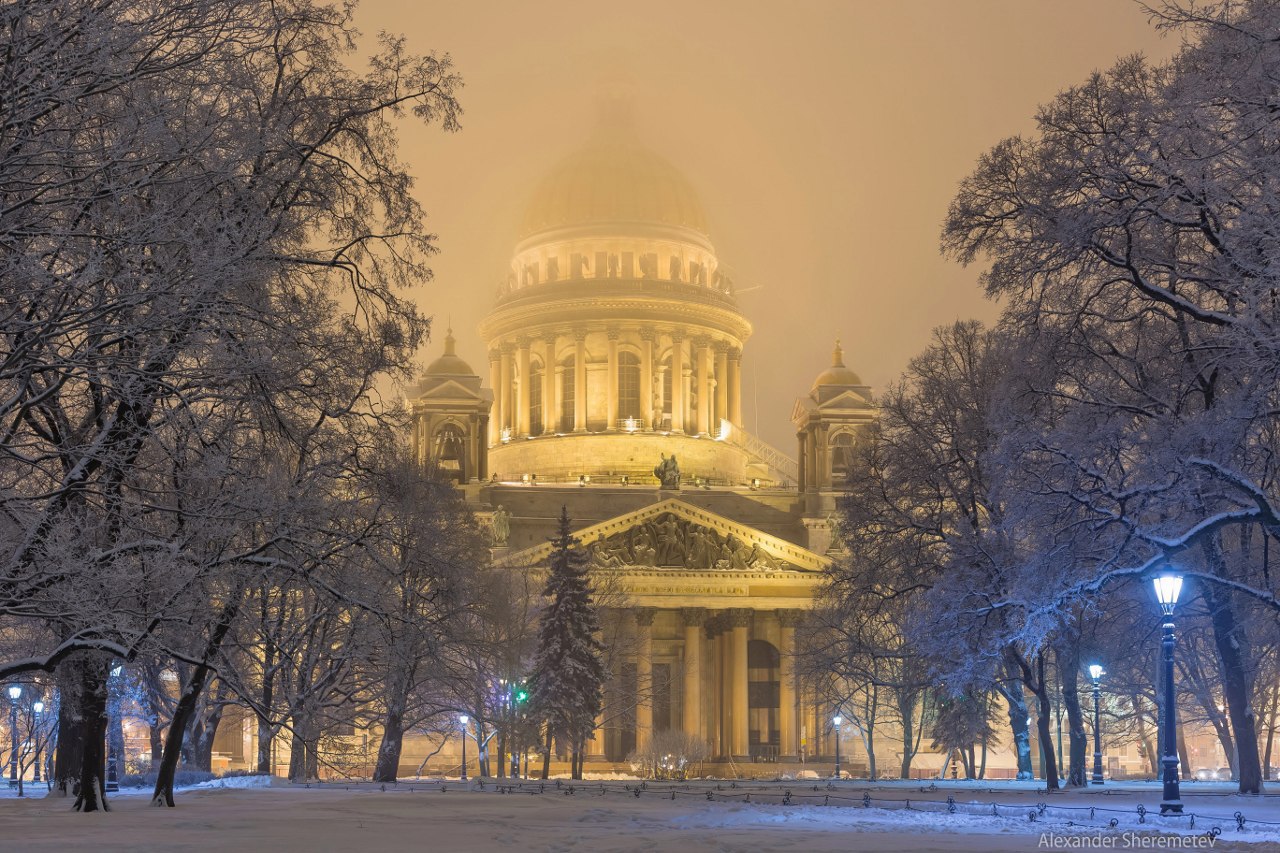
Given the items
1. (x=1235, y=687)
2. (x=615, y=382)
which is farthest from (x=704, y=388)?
(x=1235, y=687)

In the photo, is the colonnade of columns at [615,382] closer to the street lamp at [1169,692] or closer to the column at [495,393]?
the column at [495,393]

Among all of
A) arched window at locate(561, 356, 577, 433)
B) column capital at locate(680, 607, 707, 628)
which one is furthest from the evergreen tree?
arched window at locate(561, 356, 577, 433)

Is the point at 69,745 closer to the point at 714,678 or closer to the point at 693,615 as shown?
the point at 693,615

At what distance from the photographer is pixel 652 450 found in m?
112

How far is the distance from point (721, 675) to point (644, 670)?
10457mm

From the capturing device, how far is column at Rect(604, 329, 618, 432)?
375 feet

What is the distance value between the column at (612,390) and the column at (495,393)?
27.5 ft

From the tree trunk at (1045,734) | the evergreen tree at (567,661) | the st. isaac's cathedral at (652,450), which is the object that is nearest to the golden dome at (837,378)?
the st. isaac's cathedral at (652,450)

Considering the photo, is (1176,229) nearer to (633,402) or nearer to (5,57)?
(5,57)

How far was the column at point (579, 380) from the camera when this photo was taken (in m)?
114

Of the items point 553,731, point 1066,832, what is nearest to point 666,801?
point 1066,832

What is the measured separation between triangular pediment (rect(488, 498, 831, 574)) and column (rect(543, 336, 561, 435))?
28.0 meters

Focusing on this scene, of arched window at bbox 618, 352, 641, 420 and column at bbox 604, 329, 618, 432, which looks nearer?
column at bbox 604, 329, 618, 432

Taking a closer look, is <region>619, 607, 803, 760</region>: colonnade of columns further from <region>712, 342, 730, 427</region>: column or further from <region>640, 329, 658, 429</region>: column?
<region>712, 342, 730, 427</region>: column
